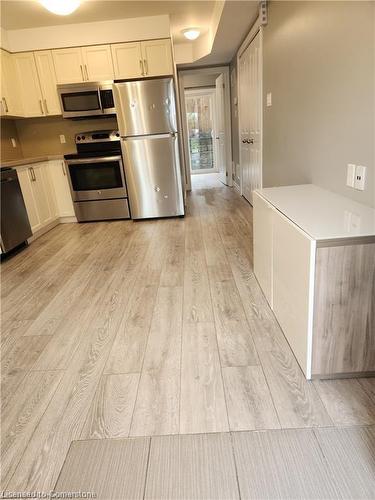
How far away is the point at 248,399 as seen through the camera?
1281 millimetres

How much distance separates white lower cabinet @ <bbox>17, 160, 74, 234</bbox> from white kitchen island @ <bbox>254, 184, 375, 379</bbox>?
3162 millimetres

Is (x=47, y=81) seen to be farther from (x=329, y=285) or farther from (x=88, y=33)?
(x=329, y=285)

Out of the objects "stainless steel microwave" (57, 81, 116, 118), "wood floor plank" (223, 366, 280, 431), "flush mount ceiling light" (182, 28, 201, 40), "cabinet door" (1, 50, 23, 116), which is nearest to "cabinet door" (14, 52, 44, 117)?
"cabinet door" (1, 50, 23, 116)

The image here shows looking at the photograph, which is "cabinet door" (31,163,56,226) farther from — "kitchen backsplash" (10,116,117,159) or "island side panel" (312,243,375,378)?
"island side panel" (312,243,375,378)

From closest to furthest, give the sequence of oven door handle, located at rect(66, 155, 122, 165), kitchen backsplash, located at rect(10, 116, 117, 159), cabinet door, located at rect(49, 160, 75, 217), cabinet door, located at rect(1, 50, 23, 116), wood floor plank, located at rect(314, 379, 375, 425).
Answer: wood floor plank, located at rect(314, 379, 375, 425), cabinet door, located at rect(1, 50, 23, 116), oven door handle, located at rect(66, 155, 122, 165), cabinet door, located at rect(49, 160, 75, 217), kitchen backsplash, located at rect(10, 116, 117, 159)

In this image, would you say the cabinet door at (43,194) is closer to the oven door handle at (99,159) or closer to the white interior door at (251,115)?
the oven door handle at (99,159)

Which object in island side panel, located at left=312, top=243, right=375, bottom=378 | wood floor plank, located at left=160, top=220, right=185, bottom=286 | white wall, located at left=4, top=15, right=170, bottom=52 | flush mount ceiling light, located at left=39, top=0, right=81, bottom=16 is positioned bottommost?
wood floor plank, located at left=160, top=220, right=185, bottom=286

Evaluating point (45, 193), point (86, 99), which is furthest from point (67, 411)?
point (86, 99)

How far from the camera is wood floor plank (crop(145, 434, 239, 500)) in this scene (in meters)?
0.96

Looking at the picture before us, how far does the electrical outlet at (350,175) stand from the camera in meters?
1.60

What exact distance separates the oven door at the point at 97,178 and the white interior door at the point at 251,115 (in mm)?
1750

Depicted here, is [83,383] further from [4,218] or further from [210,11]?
[210,11]

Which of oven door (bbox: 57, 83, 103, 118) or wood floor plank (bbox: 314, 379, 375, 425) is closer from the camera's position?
wood floor plank (bbox: 314, 379, 375, 425)

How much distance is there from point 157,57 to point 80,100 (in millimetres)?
1125
